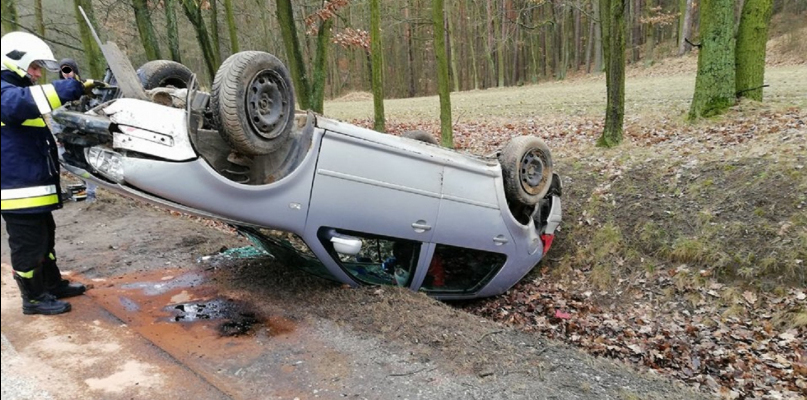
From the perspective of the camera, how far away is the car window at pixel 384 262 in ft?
14.4

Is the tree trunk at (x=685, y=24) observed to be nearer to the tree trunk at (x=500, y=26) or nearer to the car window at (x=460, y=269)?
the tree trunk at (x=500, y=26)

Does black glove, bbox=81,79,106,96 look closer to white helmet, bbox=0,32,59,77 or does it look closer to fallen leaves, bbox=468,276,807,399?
white helmet, bbox=0,32,59,77

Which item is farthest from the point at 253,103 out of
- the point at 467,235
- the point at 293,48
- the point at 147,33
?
the point at 147,33

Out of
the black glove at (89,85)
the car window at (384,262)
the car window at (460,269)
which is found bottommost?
the car window at (460,269)

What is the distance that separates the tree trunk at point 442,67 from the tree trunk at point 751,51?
4836 mm

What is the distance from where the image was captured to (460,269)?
5.12 meters

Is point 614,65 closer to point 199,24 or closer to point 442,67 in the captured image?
point 442,67

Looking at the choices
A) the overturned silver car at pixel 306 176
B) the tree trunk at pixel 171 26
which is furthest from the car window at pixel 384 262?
the tree trunk at pixel 171 26

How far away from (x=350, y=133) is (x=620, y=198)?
4.34 meters

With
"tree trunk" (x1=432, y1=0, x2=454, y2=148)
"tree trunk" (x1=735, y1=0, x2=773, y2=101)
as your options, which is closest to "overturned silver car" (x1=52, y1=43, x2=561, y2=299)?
"tree trunk" (x1=432, y1=0, x2=454, y2=148)

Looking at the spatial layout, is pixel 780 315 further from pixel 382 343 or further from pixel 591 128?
pixel 591 128

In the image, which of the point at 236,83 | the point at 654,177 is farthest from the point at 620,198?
the point at 236,83

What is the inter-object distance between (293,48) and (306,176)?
8333mm

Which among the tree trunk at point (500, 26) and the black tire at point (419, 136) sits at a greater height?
the tree trunk at point (500, 26)
